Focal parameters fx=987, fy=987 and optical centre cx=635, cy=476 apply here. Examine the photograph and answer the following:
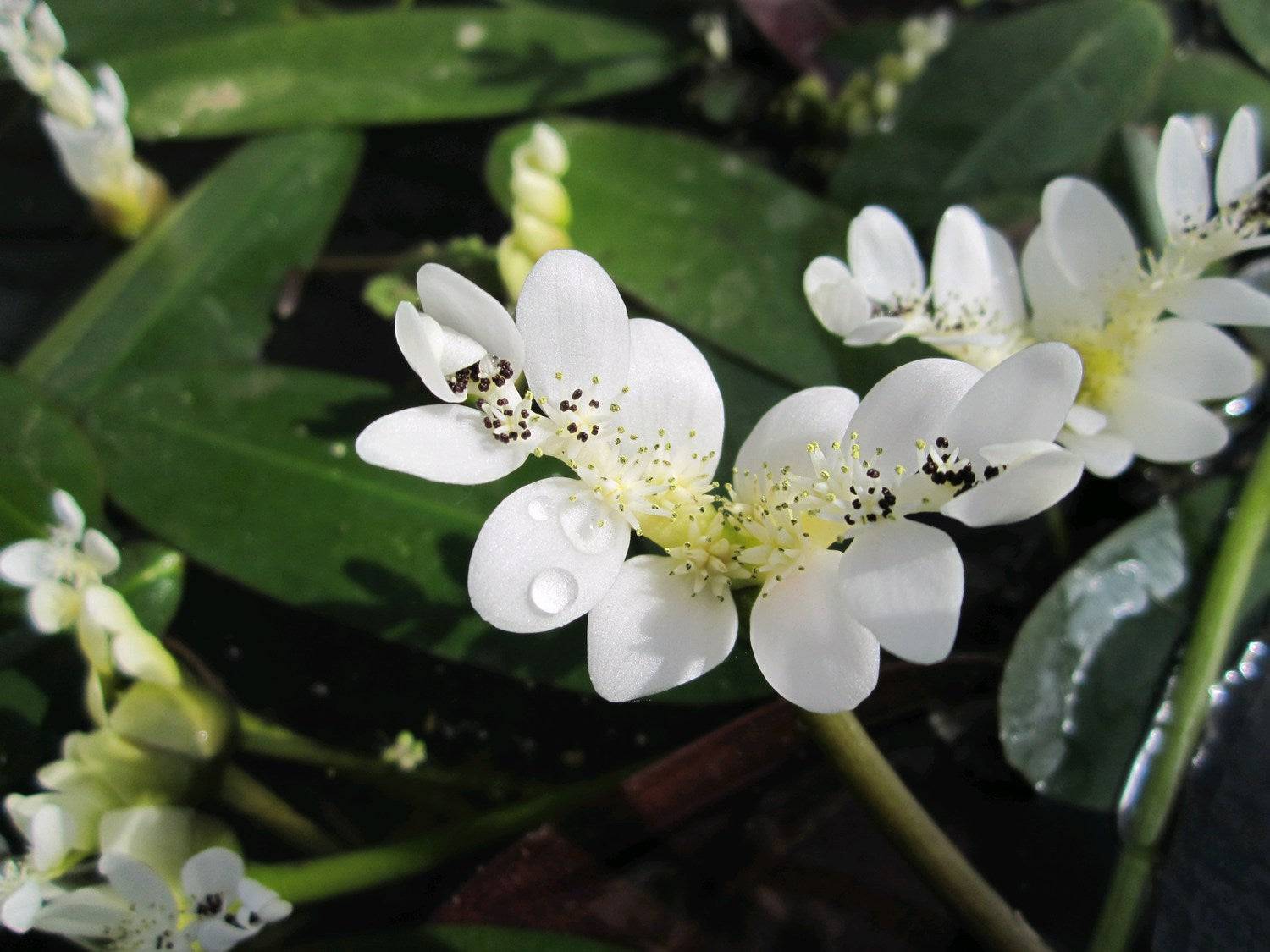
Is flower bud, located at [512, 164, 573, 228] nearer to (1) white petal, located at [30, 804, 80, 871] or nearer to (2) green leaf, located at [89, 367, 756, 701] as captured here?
(2) green leaf, located at [89, 367, 756, 701]

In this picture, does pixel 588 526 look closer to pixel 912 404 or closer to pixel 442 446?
pixel 442 446

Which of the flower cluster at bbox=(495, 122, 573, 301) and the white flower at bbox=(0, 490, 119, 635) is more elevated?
the flower cluster at bbox=(495, 122, 573, 301)

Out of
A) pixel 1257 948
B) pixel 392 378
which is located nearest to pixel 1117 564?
pixel 1257 948

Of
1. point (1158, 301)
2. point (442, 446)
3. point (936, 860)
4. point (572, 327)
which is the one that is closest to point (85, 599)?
point (442, 446)

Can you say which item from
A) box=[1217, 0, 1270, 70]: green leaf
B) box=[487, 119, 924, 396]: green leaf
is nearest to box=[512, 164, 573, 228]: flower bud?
box=[487, 119, 924, 396]: green leaf

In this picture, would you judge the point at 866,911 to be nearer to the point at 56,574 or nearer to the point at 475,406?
the point at 475,406

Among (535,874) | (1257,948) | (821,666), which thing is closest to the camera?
(821,666)
